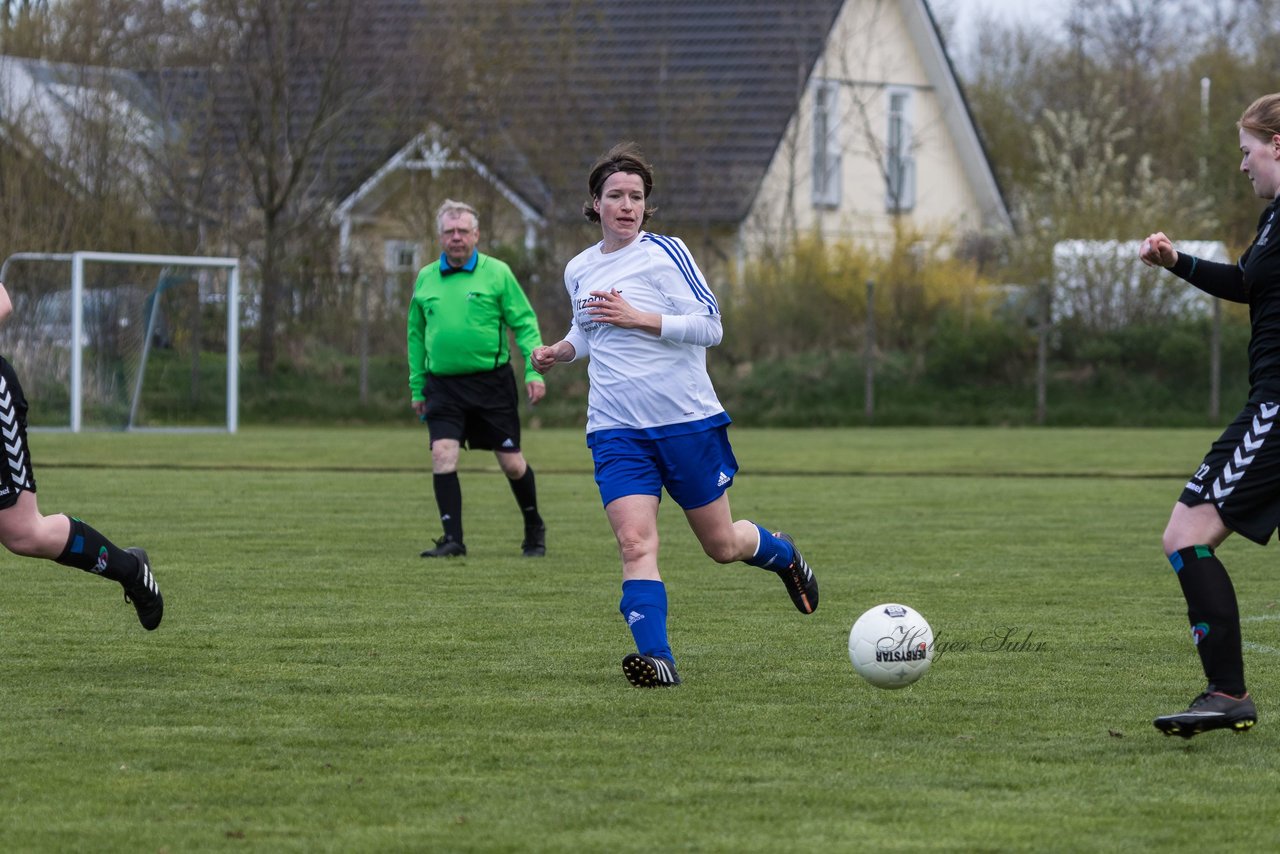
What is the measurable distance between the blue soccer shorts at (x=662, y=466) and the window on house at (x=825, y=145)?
1231 inches

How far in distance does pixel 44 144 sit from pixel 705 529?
23698 millimetres

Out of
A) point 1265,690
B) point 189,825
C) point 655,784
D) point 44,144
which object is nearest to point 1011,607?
point 1265,690

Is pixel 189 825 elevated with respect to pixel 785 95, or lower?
lower

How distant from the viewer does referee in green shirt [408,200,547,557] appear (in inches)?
445

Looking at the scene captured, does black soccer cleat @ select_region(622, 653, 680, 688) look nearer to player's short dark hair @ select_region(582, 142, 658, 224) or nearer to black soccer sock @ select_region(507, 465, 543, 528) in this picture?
player's short dark hair @ select_region(582, 142, 658, 224)

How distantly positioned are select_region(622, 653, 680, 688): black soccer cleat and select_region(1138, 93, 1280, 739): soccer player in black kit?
5.54 feet

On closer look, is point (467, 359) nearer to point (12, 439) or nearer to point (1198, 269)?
point (12, 439)

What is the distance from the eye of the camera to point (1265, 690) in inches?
260

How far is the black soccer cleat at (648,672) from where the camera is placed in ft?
21.3

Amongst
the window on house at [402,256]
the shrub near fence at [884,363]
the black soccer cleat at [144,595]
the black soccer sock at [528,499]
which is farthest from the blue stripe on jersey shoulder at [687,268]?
the window on house at [402,256]

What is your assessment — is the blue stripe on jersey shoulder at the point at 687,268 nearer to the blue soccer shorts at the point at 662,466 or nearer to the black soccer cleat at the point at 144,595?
the blue soccer shorts at the point at 662,466

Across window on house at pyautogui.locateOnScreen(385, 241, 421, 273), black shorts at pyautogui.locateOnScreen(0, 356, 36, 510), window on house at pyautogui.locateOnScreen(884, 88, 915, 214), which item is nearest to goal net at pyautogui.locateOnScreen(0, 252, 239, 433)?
window on house at pyautogui.locateOnScreen(385, 241, 421, 273)

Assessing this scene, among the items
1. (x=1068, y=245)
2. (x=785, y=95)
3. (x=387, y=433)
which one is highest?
(x=785, y=95)

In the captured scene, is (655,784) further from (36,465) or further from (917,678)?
(36,465)
